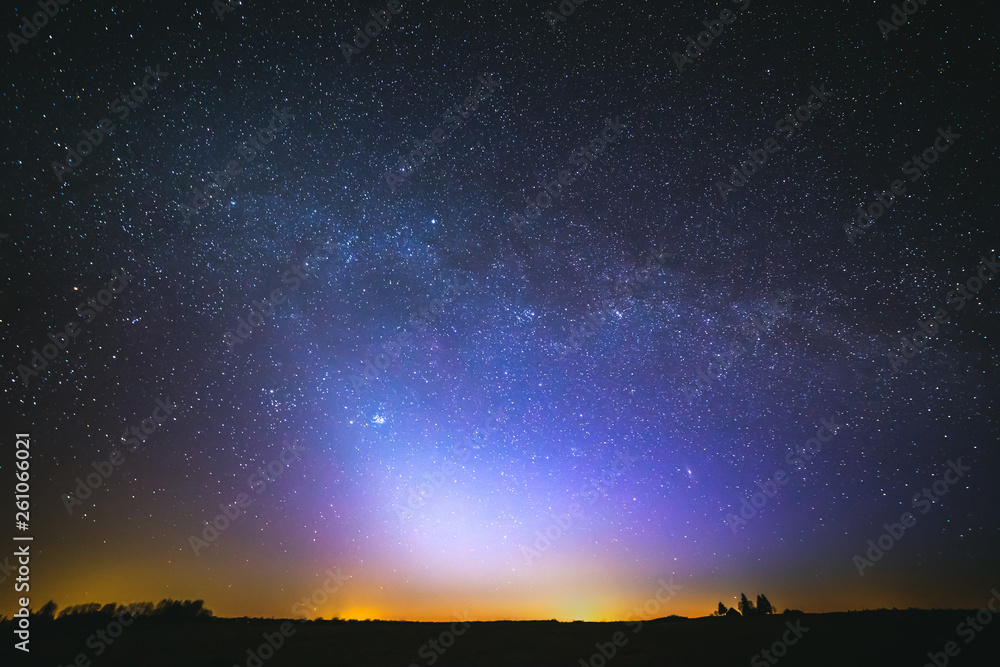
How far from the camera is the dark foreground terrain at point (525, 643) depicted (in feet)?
27.8

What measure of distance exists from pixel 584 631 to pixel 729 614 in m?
5.20

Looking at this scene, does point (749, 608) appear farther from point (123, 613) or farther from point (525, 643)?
point (123, 613)

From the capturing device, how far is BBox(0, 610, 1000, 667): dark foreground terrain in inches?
333

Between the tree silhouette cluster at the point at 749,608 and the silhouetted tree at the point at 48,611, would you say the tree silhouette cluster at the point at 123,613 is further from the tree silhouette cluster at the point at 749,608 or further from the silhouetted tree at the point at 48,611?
the tree silhouette cluster at the point at 749,608

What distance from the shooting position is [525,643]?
948 cm

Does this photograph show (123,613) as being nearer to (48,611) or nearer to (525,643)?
(48,611)

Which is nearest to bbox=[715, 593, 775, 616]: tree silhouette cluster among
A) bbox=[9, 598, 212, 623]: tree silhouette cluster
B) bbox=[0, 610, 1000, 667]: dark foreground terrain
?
bbox=[0, 610, 1000, 667]: dark foreground terrain

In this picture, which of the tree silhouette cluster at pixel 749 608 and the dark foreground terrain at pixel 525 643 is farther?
the tree silhouette cluster at pixel 749 608

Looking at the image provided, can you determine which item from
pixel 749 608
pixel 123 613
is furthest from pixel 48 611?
pixel 749 608

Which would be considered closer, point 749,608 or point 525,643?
point 525,643

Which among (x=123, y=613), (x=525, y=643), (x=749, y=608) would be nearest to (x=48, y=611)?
(x=123, y=613)

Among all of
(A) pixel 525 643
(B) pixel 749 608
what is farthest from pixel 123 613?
(B) pixel 749 608

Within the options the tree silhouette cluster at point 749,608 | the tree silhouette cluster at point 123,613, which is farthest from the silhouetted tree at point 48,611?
the tree silhouette cluster at point 749,608

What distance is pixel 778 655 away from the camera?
8.87 m
